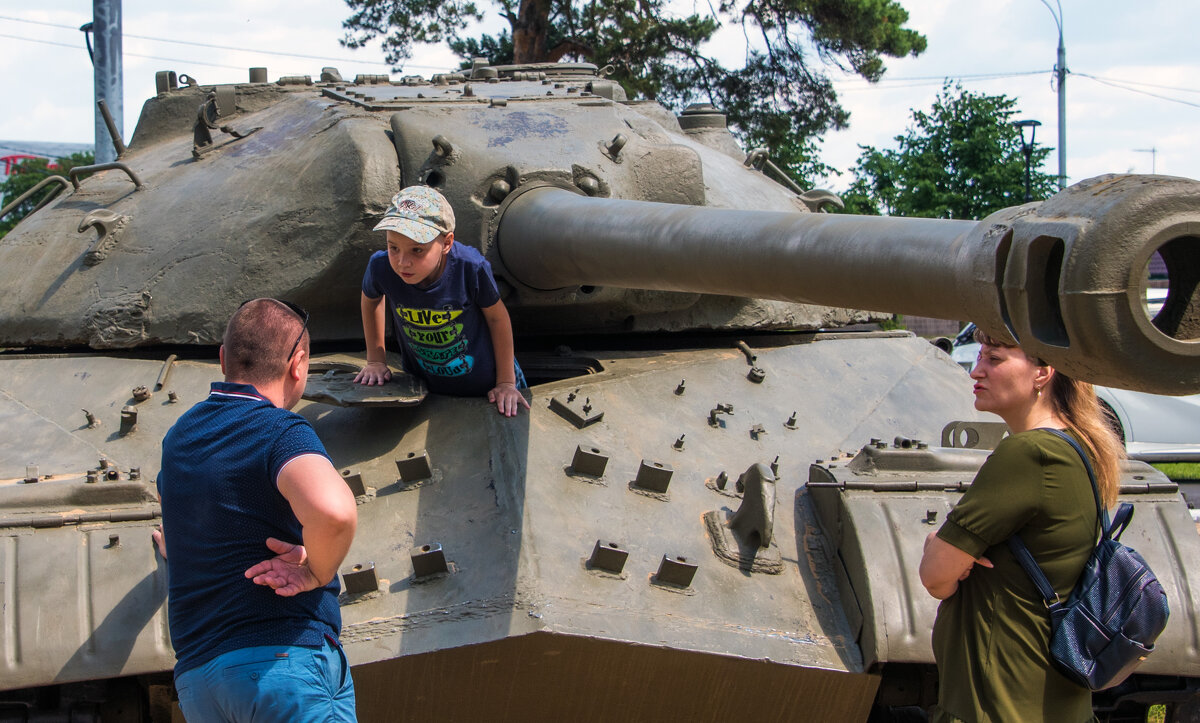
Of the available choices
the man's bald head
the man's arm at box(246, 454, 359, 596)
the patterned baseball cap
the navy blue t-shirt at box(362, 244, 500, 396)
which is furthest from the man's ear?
the navy blue t-shirt at box(362, 244, 500, 396)

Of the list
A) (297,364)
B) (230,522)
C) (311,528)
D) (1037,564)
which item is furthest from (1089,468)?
(230,522)

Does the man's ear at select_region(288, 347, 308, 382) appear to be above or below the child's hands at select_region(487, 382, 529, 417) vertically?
above

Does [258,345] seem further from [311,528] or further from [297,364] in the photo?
[311,528]

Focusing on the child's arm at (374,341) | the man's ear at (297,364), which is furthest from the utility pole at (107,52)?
the man's ear at (297,364)

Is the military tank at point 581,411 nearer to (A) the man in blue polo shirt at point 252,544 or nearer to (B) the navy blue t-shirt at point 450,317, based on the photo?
(B) the navy blue t-shirt at point 450,317

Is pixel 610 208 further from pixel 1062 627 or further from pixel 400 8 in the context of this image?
pixel 400 8

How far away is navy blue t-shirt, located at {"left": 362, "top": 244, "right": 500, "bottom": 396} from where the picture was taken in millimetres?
4340

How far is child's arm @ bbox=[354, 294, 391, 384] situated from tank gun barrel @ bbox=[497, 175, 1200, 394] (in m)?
1.44

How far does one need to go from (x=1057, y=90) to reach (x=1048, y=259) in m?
22.4

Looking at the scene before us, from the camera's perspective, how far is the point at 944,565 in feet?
10.3

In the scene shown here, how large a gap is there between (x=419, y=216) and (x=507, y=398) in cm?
70

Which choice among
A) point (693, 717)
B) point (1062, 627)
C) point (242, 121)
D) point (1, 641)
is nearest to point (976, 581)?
point (1062, 627)

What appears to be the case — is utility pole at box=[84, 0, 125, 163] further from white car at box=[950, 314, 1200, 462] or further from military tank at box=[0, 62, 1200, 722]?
white car at box=[950, 314, 1200, 462]

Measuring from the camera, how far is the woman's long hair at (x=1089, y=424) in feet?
10.3
